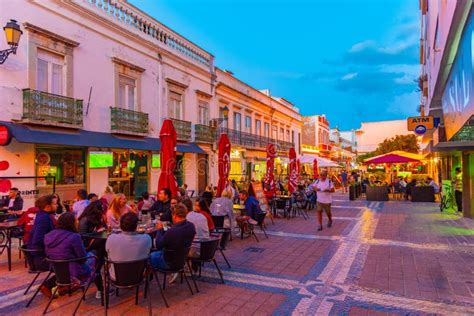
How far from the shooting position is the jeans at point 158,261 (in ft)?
14.9

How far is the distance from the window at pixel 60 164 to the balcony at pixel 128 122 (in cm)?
169

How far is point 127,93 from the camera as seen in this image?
1445 centimetres

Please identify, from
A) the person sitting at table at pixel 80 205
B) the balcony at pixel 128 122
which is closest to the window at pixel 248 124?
the balcony at pixel 128 122

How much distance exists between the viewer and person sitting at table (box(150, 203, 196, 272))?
4.43 m

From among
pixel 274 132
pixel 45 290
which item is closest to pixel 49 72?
pixel 45 290

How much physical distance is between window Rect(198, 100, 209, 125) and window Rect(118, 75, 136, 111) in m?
5.68

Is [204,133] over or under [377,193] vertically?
over

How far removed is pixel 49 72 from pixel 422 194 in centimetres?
1825

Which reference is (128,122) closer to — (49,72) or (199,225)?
(49,72)

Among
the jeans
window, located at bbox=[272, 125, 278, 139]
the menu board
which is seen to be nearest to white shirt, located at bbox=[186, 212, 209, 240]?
the jeans

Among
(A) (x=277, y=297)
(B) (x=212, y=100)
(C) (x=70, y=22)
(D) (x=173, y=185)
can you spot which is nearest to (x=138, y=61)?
(C) (x=70, y=22)

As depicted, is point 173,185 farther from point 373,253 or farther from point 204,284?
point 373,253

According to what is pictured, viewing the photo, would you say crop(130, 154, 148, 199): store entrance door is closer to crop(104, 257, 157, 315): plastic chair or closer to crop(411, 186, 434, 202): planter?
crop(104, 257, 157, 315): plastic chair

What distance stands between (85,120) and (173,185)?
620 centimetres
